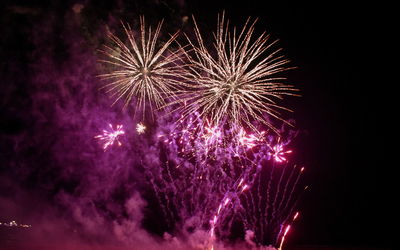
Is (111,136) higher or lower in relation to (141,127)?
higher

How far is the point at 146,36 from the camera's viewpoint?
8.20 metres

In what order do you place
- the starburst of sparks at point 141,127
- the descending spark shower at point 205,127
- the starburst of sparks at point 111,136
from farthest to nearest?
the starburst of sparks at point 111,136
the starburst of sparks at point 141,127
the descending spark shower at point 205,127

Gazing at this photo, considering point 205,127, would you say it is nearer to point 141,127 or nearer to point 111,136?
point 141,127

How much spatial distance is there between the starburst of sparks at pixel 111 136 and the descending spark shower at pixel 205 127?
0.12 feet

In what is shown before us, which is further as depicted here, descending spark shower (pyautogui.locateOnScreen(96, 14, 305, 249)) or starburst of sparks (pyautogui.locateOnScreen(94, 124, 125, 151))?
starburst of sparks (pyautogui.locateOnScreen(94, 124, 125, 151))

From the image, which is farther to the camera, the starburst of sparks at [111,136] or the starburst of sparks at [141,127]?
the starburst of sparks at [111,136]

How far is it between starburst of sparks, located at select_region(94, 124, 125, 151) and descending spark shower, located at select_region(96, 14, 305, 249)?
0.04 m

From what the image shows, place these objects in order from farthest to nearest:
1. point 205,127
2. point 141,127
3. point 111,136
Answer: point 111,136, point 141,127, point 205,127

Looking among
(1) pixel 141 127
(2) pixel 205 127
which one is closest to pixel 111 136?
(1) pixel 141 127

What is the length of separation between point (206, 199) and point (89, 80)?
5.01 meters

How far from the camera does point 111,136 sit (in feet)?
36.9

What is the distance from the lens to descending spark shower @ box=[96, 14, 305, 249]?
695 centimetres

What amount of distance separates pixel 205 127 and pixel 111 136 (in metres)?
4.28

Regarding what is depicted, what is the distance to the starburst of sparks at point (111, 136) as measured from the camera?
10247 mm
